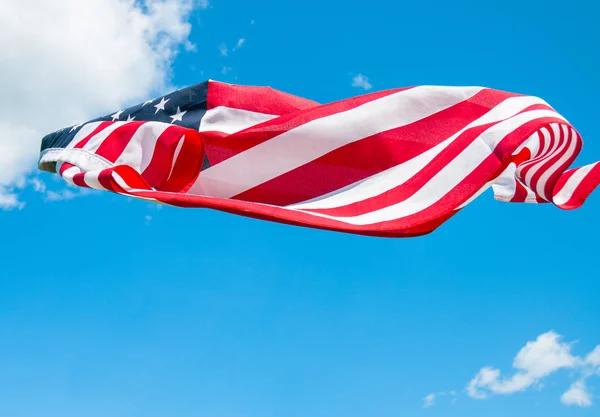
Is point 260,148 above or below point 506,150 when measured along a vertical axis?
above

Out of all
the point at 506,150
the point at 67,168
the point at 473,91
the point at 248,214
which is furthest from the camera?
the point at 67,168

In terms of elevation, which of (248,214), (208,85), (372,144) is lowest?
(248,214)

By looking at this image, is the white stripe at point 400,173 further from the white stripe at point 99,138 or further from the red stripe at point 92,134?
the red stripe at point 92,134

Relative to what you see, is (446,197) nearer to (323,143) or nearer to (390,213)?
(390,213)

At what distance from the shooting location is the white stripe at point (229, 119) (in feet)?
42.7

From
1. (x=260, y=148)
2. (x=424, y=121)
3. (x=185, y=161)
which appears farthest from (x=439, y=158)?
(x=185, y=161)

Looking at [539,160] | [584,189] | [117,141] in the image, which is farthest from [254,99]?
[584,189]

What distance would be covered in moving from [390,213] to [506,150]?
6.49 ft

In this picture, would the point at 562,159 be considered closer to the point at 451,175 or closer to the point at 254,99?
the point at 451,175

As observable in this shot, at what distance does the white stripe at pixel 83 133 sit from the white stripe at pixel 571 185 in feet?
27.8

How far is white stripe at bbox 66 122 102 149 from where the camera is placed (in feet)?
44.9

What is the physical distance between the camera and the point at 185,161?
12.5m

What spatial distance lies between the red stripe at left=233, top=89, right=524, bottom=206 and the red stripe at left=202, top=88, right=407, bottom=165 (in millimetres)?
716

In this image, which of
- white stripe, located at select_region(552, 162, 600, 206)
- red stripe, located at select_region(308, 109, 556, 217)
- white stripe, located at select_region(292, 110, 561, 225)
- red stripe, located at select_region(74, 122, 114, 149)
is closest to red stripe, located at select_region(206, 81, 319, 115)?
red stripe, located at select_region(74, 122, 114, 149)
